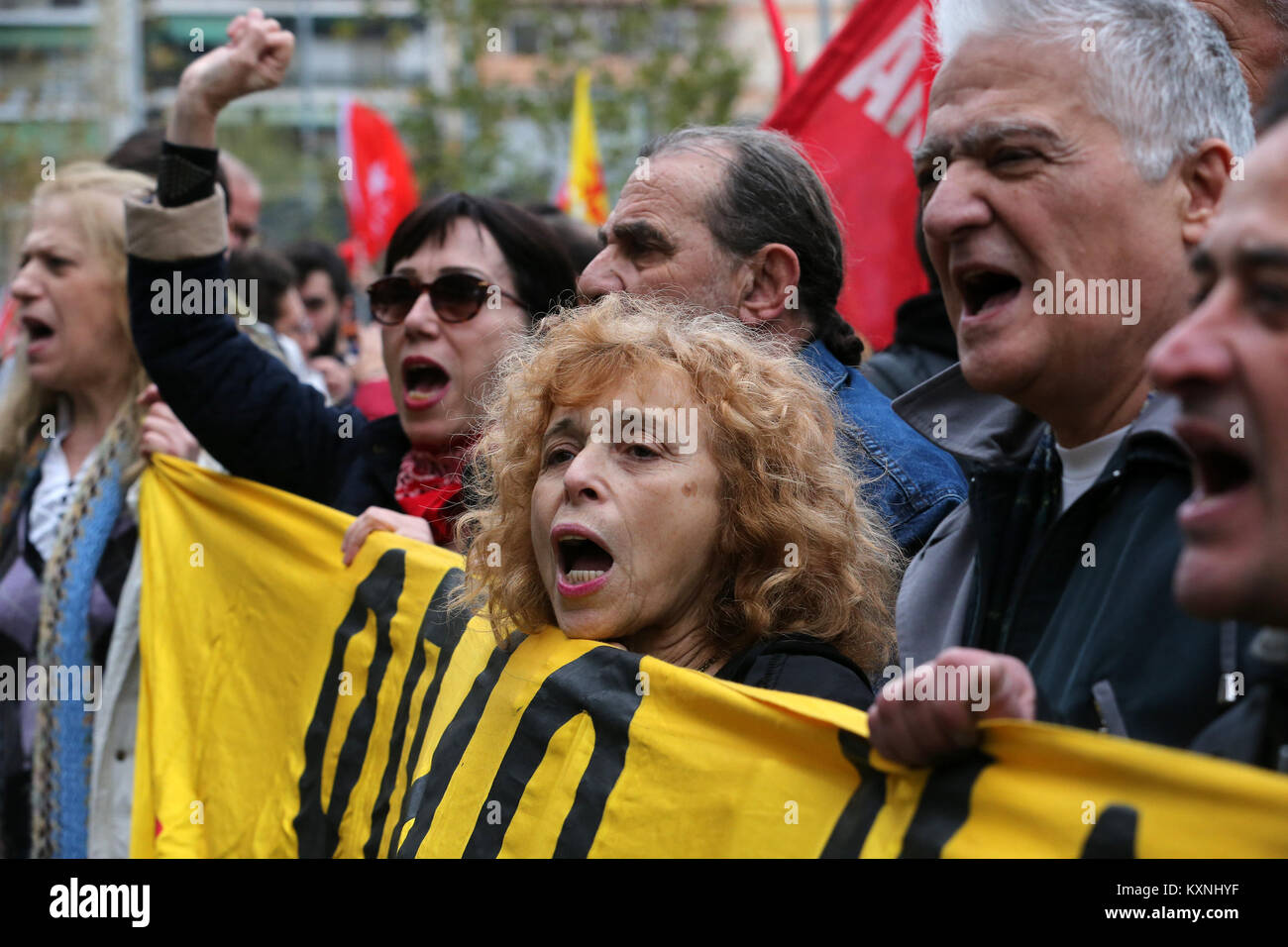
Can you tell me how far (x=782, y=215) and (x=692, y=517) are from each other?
1.07 metres

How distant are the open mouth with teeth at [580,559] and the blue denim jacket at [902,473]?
63 centimetres

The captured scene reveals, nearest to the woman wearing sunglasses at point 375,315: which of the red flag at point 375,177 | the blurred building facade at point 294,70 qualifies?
the blurred building facade at point 294,70

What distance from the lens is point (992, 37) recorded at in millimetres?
2260

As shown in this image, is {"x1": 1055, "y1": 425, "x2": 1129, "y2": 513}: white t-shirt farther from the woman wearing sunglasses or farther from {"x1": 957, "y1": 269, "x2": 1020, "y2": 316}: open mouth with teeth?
the woman wearing sunglasses

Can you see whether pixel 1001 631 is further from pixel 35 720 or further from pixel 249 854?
pixel 35 720

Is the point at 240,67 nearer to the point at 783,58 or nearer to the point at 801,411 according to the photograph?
the point at 801,411

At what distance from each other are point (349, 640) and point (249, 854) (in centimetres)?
57

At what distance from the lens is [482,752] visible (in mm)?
2604

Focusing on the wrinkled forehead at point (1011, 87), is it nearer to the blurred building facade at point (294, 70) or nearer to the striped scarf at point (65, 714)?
the striped scarf at point (65, 714)

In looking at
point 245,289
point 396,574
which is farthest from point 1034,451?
point 245,289

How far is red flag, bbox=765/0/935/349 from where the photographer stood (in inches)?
197

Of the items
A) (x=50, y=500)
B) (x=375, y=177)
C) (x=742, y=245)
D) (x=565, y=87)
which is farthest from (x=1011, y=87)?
(x=565, y=87)

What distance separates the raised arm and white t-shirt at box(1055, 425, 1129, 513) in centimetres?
213

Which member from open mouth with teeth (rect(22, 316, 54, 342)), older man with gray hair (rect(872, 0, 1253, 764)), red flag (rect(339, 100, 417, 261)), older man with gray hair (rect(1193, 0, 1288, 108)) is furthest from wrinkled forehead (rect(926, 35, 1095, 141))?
red flag (rect(339, 100, 417, 261))
